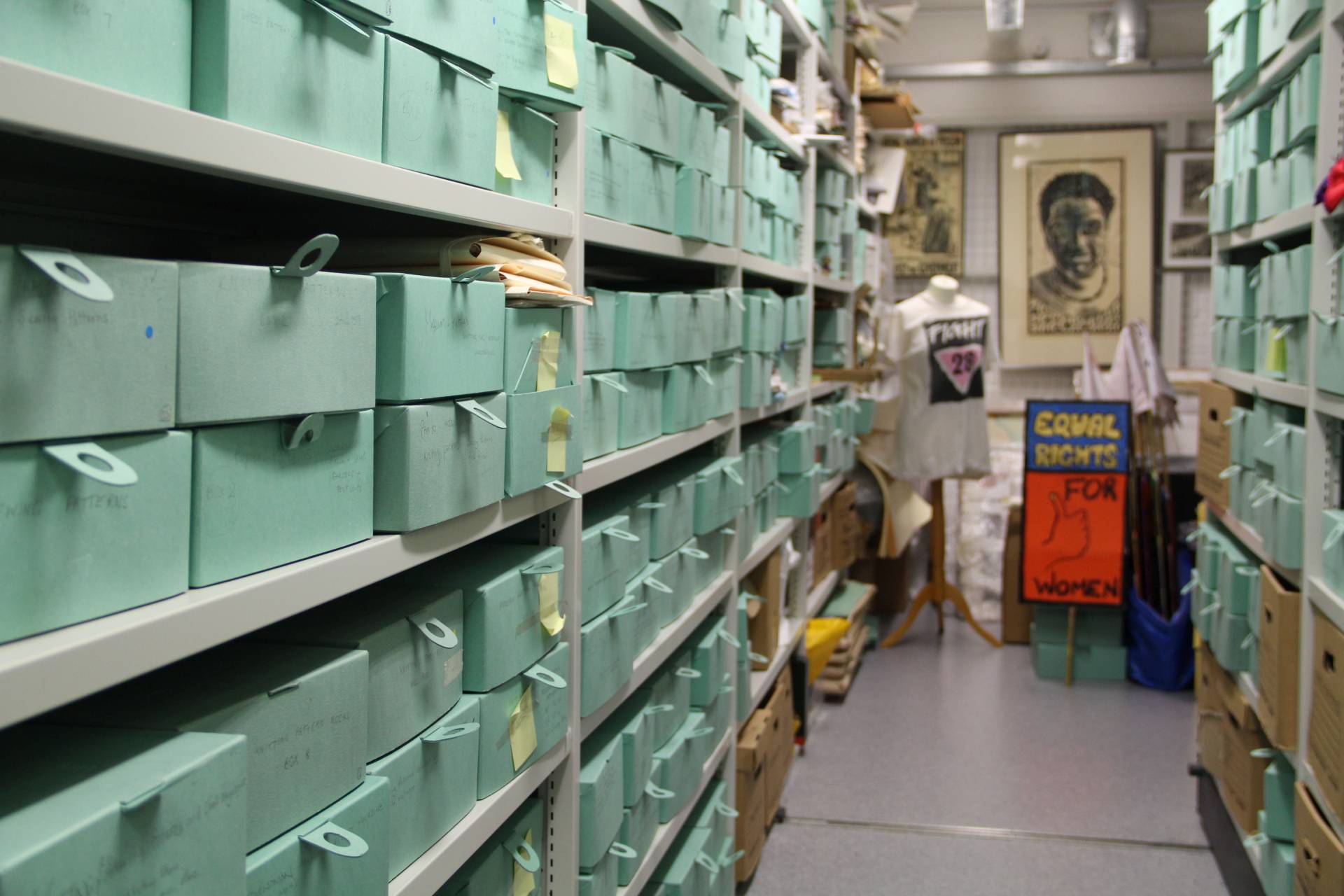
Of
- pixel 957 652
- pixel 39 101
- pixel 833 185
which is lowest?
pixel 957 652

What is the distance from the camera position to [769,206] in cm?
314

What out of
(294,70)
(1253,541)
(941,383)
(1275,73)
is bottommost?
(1253,541)

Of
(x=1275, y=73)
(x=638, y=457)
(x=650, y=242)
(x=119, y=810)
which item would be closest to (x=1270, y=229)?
(x=1275, y=73)

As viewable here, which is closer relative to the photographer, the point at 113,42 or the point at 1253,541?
the point at 113,42

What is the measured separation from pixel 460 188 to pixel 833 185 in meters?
3.13

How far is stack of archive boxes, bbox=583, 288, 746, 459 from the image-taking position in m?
1.86

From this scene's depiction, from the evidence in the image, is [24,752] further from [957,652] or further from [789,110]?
[957,652]

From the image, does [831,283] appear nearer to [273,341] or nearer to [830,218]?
[830,218]

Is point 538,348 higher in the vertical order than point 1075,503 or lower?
higher

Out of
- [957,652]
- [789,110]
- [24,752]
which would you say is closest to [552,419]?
[24,752]

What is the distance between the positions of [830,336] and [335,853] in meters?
3.75

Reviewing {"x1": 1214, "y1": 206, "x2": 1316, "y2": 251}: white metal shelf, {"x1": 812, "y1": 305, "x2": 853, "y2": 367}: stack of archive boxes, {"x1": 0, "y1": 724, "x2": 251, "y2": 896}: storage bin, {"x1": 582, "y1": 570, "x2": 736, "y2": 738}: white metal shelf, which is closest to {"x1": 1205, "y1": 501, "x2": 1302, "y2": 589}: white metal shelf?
{"x1": 1214, "y1": 206, "x2": 1316, "y2": 251}: white metal shelf

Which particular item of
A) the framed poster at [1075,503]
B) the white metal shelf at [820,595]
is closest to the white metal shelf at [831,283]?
the framed poster at [1075,503]

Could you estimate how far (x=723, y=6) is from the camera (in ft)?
8.09
